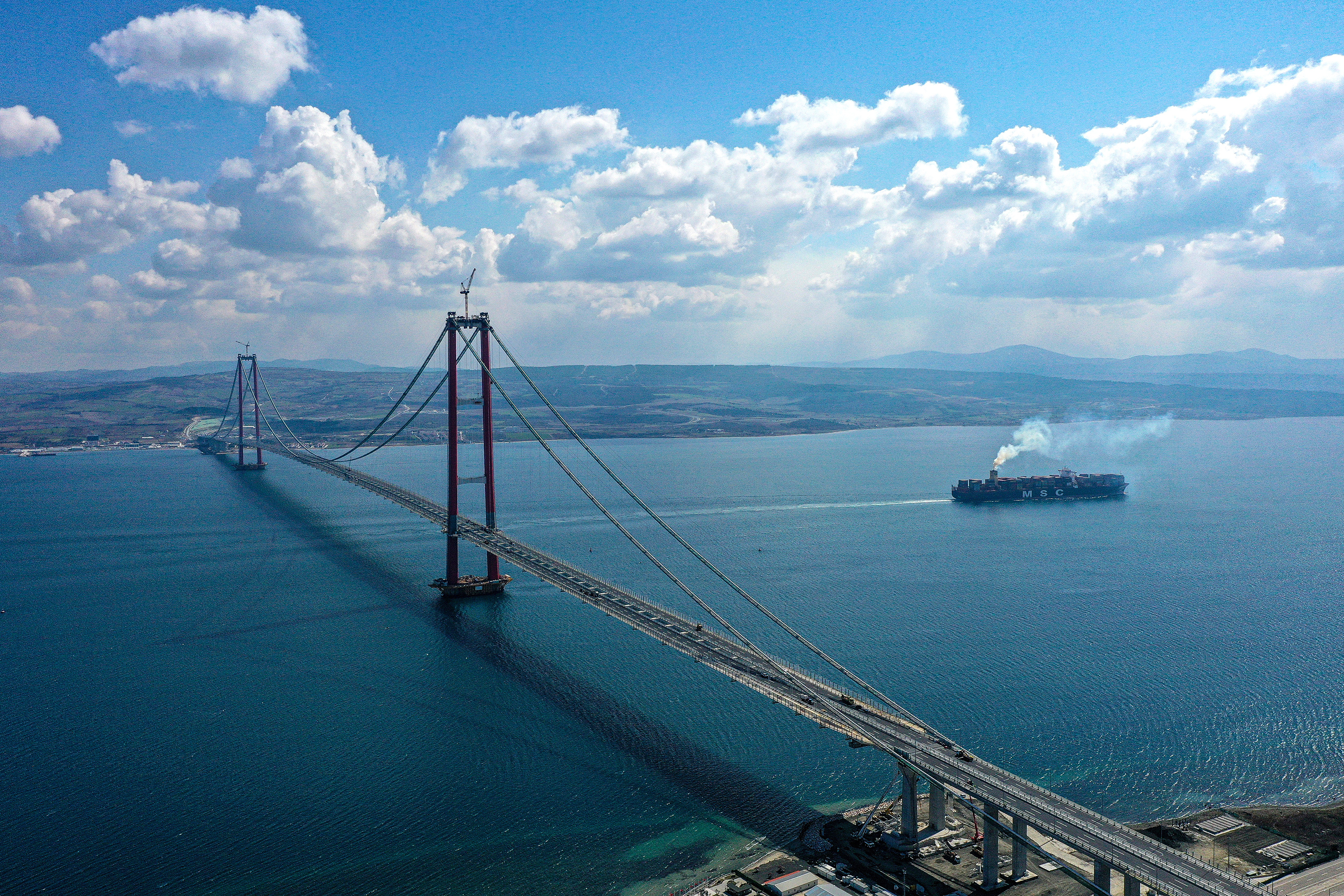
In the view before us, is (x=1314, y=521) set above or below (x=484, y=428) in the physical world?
below

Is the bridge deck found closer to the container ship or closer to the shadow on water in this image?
the shadow on water

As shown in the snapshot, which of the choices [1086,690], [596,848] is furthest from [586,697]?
[1086,690]

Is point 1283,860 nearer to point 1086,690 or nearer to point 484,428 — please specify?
point 1086,690

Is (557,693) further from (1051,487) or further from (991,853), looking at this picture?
(1051,487)

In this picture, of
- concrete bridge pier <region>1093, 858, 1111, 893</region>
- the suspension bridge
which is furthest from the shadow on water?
concrete bridge pier <region>1093, 858, 1111, 893</region>

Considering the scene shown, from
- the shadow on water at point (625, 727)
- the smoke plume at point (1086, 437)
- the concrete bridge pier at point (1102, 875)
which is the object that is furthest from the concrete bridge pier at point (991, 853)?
the smoke plume at point (1086, 437)

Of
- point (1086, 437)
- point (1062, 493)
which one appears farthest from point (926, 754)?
point (1086, 437)

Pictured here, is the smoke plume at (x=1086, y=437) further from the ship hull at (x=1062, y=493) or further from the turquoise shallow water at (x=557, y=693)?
the turquoise shallow water at (x=557, y=693)
